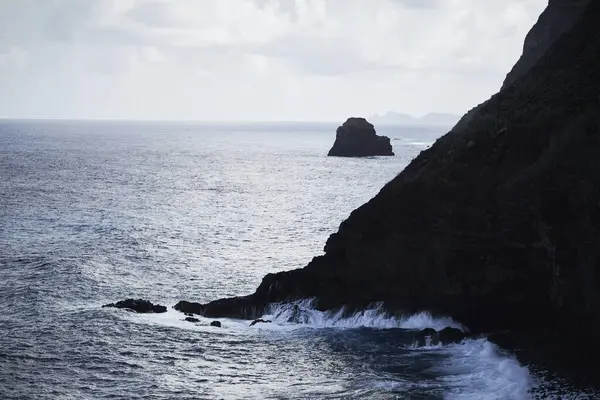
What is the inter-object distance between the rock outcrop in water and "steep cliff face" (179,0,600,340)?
8 cm

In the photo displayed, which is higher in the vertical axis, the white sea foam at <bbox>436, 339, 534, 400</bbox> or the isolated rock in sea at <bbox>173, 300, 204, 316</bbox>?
the white sea foam at <bbox>436, 339, 534, 400</bbox>

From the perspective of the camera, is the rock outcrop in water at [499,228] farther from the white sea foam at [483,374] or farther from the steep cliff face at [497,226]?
the white sea foam at [483,374]

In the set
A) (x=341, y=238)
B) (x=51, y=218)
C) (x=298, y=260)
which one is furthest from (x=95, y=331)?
(x=51, y=218)

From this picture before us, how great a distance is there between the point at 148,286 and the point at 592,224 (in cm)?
3918

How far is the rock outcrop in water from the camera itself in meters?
40.5

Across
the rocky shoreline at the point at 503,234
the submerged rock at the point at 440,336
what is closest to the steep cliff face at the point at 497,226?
the rocky shoreline at the point at 503,234

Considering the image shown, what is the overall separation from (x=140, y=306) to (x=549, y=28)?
162 ft

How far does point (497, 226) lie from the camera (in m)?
45.2

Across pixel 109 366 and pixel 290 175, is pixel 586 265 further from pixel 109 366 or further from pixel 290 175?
pixel 290 175

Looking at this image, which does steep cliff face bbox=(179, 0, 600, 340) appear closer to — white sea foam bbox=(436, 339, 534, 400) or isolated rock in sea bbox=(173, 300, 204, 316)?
isolated rock in sea bbox=(173, 300, 204, 316)

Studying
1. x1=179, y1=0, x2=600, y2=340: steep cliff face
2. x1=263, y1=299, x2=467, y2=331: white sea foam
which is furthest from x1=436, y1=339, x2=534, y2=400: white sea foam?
x1=263, y1=299, x2=467, y2=331: white sea foam

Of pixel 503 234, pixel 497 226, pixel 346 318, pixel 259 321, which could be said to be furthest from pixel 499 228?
pixel 259 321

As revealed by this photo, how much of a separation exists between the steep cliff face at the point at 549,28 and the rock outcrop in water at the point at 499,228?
54.1 ft

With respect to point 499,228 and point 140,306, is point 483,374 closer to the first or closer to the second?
point 499,228
